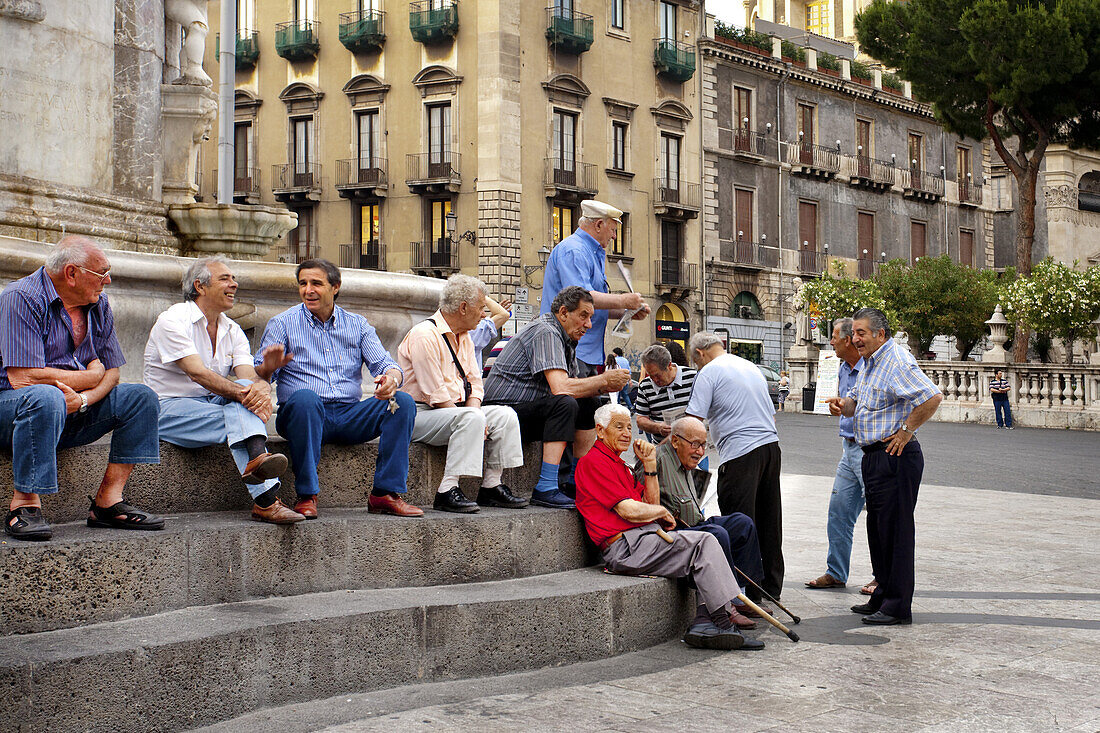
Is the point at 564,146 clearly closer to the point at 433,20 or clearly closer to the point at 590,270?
the point at 433,20

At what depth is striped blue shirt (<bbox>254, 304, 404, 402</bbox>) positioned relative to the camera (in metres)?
6.17

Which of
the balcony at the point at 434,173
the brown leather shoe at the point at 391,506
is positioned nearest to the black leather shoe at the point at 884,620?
the brown leather shoe at the point at 391,506

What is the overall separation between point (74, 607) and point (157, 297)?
308 centimetres

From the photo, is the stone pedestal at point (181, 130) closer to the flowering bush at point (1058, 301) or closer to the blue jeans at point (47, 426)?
the blue jeans at point (47, 426)

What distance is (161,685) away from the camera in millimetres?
4438

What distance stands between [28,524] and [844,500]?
495 centimetres

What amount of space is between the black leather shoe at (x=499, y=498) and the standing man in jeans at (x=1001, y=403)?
76.5 feet

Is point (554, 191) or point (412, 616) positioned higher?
point (554, 191)

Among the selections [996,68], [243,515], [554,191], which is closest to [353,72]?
[554,191]

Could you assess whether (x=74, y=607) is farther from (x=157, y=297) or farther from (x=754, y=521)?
(x=754, y=521)

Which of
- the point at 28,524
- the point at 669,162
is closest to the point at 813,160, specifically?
the point at 669,162

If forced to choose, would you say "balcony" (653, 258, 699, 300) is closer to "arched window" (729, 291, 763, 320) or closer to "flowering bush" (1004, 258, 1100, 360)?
"arched window" (729, 291, 763, 320)

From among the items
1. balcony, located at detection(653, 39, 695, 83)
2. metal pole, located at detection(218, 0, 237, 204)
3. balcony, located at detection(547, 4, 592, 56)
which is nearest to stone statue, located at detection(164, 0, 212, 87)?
metal pole, located at detection(218, 0, 237, 204)

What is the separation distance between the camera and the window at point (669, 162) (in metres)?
41.6
